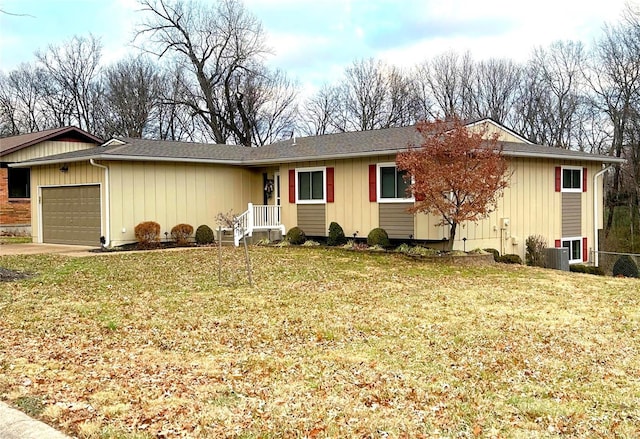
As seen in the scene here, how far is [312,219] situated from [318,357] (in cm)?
1166

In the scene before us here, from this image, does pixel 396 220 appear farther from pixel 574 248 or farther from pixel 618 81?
pixel 618 81

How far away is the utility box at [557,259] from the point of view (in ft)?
50.5

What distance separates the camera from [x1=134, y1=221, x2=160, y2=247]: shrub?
54.2ft

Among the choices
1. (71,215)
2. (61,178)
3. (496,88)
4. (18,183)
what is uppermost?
(496,88)

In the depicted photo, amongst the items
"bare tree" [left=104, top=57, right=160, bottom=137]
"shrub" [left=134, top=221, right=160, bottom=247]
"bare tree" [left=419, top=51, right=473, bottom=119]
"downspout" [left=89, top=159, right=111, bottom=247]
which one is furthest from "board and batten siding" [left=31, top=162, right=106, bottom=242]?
"bare tree" [left=419, top=51, right=473, bottom=119]

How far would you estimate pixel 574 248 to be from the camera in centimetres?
1764

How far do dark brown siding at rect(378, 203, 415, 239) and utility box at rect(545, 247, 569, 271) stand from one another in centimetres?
380

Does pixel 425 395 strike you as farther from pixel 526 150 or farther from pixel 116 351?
pixel 526 150

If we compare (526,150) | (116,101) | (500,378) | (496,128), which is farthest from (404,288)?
(116,101)

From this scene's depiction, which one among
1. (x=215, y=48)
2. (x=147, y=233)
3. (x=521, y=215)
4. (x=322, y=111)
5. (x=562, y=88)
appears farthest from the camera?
(x=322, y=111)

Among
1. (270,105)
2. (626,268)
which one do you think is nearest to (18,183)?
(270,105)

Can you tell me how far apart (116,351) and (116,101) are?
118 feet

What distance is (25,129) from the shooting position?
129 feet

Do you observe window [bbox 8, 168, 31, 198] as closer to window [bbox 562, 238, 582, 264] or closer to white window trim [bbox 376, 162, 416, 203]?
white window trim [bbox 376, 162, 416, 203]
